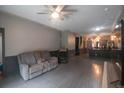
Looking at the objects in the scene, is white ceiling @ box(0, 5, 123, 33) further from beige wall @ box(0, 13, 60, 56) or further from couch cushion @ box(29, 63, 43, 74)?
couch cushion @ box(29, 63, 43, 74)

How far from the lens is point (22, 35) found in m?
5.03

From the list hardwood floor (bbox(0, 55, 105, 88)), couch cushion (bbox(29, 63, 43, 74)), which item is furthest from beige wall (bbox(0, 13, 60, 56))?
hardwood floor (bbox(0, 55, 105, 88))

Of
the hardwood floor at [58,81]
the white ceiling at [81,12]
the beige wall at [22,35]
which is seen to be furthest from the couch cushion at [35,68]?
the white ceiling at [81,12]

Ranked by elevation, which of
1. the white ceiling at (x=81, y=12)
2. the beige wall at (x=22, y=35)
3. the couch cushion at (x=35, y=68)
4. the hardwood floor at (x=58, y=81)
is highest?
the white ceiling at (x=81, y=12)

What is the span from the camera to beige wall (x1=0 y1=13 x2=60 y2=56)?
438 centimetres

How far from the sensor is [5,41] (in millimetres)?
4277

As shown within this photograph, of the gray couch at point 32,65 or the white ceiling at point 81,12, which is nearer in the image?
the white ceiling at point 81,12

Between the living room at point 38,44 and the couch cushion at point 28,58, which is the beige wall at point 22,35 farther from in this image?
the couch cushion at point 28,58

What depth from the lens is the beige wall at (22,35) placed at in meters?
4.38

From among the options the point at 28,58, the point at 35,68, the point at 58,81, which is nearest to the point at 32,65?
the point at 35,68

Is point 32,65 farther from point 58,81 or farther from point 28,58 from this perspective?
point 58,81

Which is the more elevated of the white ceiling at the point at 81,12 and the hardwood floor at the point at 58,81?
the white ceiling at the point at 81,12

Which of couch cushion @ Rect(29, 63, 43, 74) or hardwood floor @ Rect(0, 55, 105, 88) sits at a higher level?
couch cushion @ Rect(29, 63, 43, 74)

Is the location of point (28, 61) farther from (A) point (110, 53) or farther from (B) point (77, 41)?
(B) point (77, 41)
